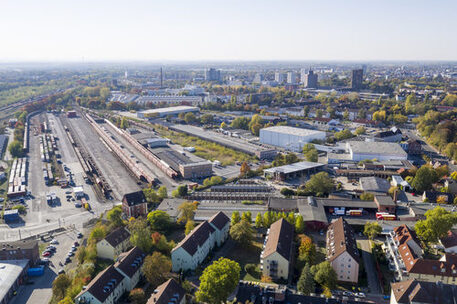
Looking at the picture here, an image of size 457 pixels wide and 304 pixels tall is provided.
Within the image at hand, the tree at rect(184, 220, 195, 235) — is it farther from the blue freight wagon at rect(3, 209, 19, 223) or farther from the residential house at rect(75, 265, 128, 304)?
the blue freight wagon at rect(3, 209, 19, 223)

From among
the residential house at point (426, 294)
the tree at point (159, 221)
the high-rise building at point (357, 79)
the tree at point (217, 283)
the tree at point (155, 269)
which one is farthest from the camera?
the high-rise building at point (357, 79)

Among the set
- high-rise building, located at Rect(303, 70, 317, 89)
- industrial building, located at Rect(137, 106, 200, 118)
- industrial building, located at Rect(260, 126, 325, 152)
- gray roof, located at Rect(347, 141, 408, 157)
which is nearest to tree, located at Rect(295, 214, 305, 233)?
gray roof, located at Rect(347, 141, 408, 157)

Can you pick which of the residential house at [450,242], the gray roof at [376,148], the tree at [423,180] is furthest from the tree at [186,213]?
the gray roof at [376,148]

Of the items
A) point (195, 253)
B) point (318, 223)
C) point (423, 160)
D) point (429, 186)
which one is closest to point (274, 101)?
point (423, 160)

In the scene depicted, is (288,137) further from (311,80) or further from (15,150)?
(311,80)

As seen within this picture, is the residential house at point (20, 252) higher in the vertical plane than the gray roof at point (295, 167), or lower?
lower

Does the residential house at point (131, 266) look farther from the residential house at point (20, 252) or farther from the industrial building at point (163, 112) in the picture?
the industrial building at point (163, 112)

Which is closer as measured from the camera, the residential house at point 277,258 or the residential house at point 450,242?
the residential house at point 277,258

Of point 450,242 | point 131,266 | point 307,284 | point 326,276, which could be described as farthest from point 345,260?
point 131,266
